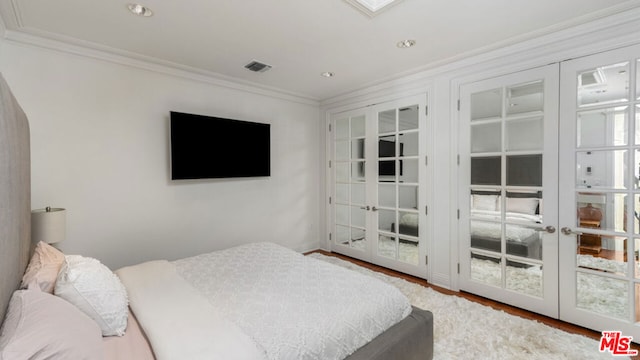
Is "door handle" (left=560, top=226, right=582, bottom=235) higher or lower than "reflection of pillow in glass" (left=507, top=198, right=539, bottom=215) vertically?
lower

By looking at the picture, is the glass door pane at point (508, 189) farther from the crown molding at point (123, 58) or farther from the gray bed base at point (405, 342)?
the crown molding at point (123, 58)

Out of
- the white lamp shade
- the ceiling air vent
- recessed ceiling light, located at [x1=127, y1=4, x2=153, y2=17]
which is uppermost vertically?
the ceiling air vent

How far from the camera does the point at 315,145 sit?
4.51m

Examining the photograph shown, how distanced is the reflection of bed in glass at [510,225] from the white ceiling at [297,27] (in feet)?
4.81

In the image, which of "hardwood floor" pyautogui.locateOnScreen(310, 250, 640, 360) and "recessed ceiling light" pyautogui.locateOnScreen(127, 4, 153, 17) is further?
"hardwood floor" pyautogui.locateOnScreen(310, 250, 640, 360)

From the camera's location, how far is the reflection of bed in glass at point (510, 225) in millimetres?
2531

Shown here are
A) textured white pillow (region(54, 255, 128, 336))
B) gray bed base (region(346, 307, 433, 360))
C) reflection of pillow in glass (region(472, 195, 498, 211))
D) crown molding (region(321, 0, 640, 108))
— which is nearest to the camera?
textured white pillow (region(54, 255, 128, 336))

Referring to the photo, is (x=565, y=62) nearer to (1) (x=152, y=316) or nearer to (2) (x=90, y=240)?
(1) (x=152, y=316)

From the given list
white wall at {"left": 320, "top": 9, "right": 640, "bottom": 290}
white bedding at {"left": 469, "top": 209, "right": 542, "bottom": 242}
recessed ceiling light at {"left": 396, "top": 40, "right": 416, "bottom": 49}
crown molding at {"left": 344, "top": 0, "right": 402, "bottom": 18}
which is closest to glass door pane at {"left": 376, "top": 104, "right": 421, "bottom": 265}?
white wall at {"left": 320, "top": 9, "right": 640, "bottom": 290}

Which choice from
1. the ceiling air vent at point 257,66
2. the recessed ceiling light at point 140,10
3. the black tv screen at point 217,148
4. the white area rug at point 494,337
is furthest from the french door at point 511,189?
the recessed ceiling light at point 140,10

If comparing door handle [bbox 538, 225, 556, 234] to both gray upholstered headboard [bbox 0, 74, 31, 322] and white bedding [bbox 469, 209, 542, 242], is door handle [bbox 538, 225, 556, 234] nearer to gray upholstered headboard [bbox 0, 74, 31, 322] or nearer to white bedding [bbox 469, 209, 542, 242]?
white bedding [bbox 469, 209, 542, 242]

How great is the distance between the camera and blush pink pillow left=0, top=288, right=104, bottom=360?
0.87 m

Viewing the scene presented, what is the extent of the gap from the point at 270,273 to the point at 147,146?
6.45 ft

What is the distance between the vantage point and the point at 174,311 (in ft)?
4.87
